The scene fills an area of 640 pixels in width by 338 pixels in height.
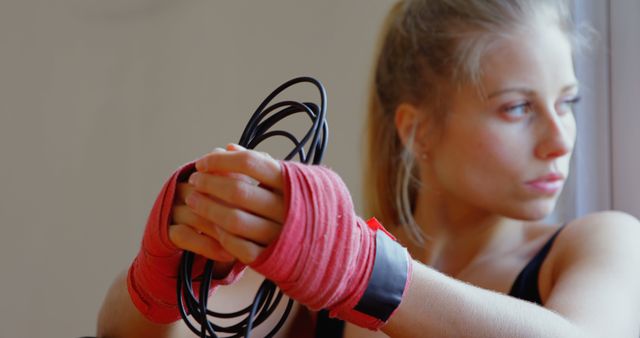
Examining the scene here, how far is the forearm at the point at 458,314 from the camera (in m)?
0.55

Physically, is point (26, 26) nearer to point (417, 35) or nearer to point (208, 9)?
point (208, 9)

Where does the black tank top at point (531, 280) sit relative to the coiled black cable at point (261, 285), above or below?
below

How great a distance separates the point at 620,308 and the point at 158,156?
880mm

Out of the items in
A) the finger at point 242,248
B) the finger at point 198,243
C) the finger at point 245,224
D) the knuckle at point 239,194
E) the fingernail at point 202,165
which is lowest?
the finger at point 198,243

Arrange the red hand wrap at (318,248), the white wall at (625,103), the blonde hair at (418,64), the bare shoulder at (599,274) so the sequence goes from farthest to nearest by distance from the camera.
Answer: the white wall at (625,103) < the blonde hair at (418,64) < the bare shoulder at (599,274) < the red hand wrap at (318,248)

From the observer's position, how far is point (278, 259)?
0.48 m

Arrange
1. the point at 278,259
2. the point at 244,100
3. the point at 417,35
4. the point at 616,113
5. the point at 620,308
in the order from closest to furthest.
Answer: the point at 278,259 < the point at 620,308 < the point at 417,35 < the point at 616,113 < the point at 244,100

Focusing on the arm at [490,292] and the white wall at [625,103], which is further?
the white wall at [625,103]

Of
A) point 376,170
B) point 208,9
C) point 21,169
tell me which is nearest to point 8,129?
point 21,169

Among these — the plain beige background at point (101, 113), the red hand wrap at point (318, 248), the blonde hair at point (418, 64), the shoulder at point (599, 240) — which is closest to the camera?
the red hand wrap at point (318, 248)

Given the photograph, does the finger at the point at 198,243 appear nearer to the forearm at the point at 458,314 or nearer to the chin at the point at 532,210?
the forearm at the point at 458,314

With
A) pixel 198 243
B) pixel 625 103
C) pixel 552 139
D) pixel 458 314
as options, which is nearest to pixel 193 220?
pixel 198 243

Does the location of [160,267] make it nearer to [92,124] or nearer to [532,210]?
[532,210]

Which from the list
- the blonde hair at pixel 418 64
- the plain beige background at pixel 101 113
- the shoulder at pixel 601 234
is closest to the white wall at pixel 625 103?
the blonde hair at pixel 418 64
